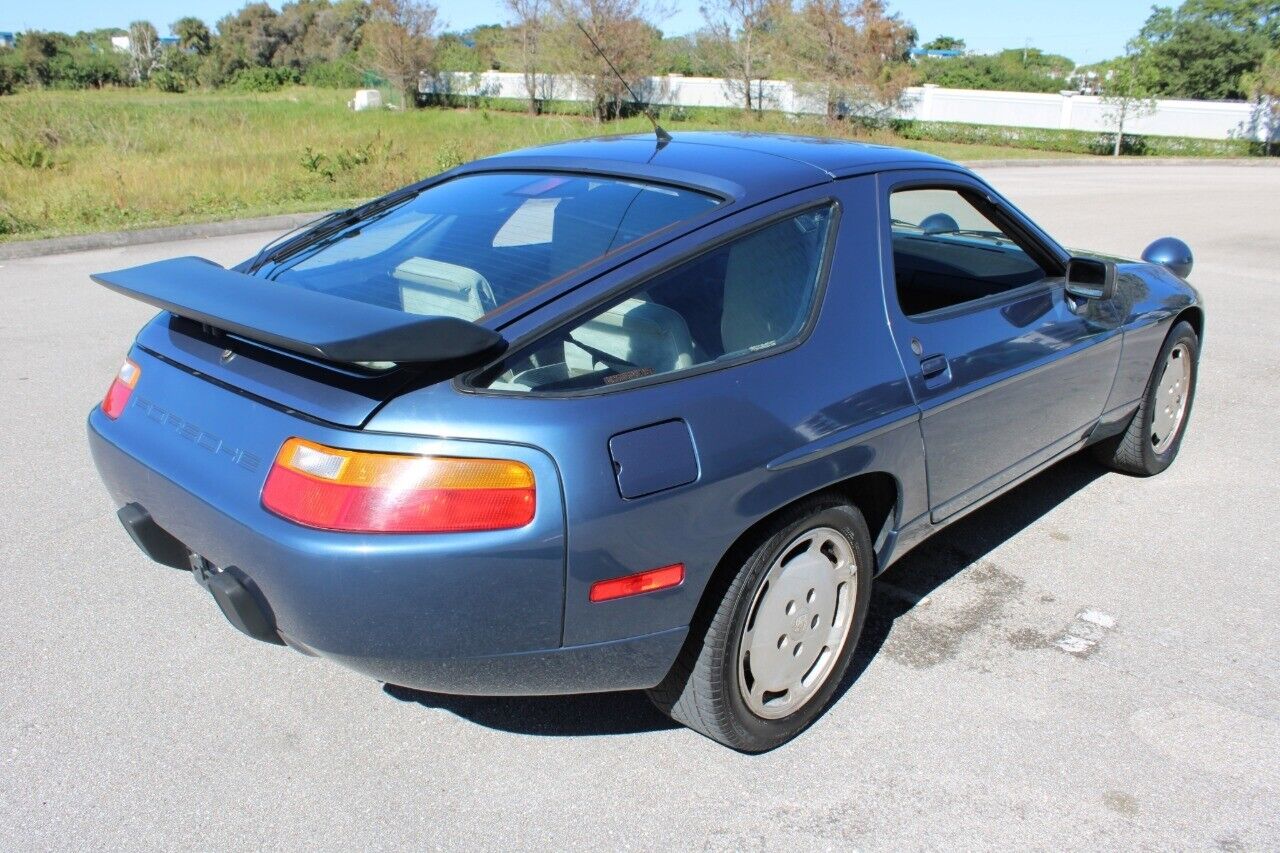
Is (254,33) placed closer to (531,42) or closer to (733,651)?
(531,42)

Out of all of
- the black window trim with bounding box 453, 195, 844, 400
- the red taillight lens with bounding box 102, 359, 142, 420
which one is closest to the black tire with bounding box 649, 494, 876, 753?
the black window trim with bounding box 453, 195, 844, 400

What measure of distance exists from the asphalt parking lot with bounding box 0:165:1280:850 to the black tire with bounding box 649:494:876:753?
0.33 ft

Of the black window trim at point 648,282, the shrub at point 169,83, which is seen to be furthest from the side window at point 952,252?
the shrub at point 169,83

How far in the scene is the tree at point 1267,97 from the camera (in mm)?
34344

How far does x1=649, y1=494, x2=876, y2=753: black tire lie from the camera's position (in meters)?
2.60

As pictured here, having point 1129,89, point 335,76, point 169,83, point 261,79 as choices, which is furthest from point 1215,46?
point 169,83

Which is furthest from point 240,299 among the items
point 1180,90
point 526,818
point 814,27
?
point 1180,90

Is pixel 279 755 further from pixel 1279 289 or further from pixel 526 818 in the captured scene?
pixel 1279 289

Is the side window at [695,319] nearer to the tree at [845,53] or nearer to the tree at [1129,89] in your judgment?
the tree at [845,53]

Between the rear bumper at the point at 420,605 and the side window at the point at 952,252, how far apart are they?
5.89ft

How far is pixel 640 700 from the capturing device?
3.10 metres

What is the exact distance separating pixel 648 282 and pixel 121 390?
1561 mm

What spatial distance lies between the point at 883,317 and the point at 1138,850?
4.89 feet

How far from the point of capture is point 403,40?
47000mm
